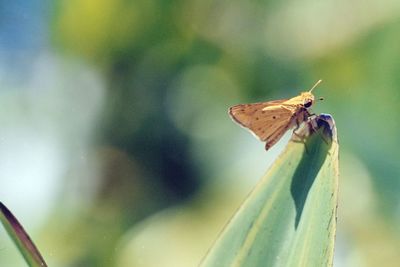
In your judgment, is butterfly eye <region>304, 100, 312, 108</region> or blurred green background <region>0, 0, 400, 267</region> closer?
butterfly eye <region>304, 100, 312, 108</region>

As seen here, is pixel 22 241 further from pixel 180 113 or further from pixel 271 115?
pixel 180 113

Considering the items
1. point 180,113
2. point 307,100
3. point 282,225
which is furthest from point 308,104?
point 180,113

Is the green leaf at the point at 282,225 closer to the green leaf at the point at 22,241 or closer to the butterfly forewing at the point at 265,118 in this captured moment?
the green leaf at the point at 22,241

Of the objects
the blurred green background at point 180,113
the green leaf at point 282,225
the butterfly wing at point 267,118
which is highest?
the blurred green background at point 180,113

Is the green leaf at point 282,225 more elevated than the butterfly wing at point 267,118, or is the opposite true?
the butterfly wing at point 267,118

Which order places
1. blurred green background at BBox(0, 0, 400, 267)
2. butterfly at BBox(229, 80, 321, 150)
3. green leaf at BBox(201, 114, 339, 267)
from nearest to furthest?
green leaf at BBox(201, 114, 339, 267), butterfly at BBox(229, 80, 321, 150), blurred green background at BBox(0, 0, 400, 267)

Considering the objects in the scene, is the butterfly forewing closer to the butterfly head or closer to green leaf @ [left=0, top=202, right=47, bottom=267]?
the butterfly head

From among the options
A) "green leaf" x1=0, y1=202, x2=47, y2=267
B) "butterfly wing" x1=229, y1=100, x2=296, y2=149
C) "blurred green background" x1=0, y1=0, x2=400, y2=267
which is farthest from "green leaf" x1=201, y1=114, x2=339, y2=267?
"blurred green background" x1=0, y1=0, x2=400, y2=267

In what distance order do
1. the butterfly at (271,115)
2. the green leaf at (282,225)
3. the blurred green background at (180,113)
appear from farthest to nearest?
the blurred green background at (180,113) → the butterfly at (271,115) → the green leaf at (282,225)

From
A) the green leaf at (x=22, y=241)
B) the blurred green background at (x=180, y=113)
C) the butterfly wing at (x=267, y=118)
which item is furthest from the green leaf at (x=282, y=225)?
the blurred green background at (x=180, y=113)

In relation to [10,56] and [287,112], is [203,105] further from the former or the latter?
[287,112]
